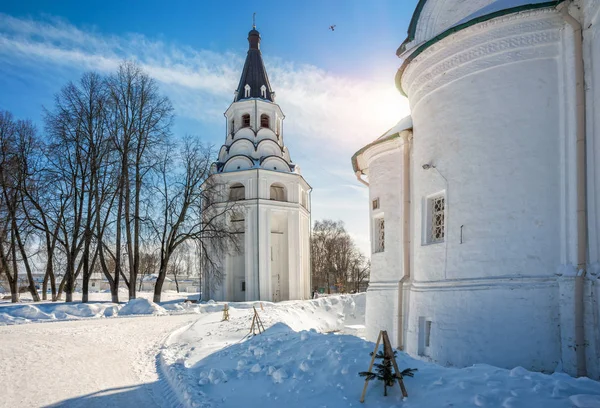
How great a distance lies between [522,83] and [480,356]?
4.64 metres

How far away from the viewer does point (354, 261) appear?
2391 inches

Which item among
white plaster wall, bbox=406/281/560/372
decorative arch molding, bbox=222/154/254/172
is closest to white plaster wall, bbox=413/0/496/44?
white plaster wall, bbox=406/281/560/372

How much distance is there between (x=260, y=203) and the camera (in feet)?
105

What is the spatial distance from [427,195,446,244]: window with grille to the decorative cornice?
2287 mm

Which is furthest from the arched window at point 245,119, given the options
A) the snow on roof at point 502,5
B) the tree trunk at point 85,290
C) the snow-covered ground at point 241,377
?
the snow on roof at point 502,5

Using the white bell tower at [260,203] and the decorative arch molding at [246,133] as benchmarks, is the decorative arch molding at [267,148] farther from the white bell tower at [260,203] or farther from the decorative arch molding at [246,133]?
the decorative arch molding at [246,133]

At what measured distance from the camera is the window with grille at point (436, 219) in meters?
9.66

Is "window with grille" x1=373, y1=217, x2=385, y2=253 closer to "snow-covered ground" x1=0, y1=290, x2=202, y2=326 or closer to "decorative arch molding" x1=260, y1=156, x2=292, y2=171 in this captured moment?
"snow-covered ground" x1=0, y1=290, x2=202, y2=326

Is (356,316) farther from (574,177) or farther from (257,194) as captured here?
(574,177)

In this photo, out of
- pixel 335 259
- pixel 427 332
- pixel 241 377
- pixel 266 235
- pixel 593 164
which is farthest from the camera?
pixel 335 259

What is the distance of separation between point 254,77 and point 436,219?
28649mm

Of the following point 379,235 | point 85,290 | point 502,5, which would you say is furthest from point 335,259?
point 502,5

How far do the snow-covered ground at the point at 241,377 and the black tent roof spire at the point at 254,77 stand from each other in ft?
86.3

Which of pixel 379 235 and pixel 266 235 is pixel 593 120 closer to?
pixel 379 235
